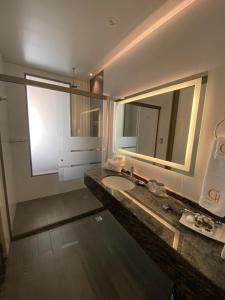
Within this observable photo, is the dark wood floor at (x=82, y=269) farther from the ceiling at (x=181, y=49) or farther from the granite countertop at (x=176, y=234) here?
the ceiling at (x=181, y=49)

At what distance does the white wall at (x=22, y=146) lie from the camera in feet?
7.37

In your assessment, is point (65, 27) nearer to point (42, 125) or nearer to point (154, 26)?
point (154, 26)

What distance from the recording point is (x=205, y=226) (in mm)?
883

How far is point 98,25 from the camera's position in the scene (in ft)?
4.42

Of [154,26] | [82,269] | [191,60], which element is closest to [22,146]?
[82,269]

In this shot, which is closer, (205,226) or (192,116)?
(205,226)

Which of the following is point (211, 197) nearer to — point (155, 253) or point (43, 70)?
point (155, 253)

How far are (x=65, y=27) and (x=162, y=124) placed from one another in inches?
55.9

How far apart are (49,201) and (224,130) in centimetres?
286

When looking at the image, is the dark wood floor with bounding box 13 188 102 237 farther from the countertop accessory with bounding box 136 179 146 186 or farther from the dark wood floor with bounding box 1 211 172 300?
the countertop accessory with bounding box 136 179 146 186

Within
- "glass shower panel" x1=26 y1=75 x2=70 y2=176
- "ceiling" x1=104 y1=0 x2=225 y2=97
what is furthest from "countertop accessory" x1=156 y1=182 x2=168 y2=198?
"glass shower panel" x1=26 y1=75 x2=70 y2=176

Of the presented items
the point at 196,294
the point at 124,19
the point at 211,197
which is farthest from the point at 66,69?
the point at 196,294

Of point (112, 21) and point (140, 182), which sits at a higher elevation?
point (112, 21)

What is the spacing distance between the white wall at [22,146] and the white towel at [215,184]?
8.54ft
